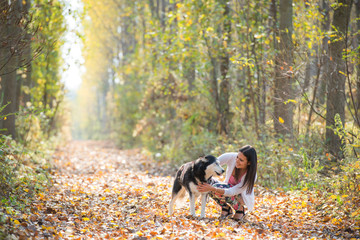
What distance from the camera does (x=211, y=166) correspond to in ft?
17.6

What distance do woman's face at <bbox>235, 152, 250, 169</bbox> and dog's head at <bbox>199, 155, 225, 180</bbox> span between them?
0.51 metres

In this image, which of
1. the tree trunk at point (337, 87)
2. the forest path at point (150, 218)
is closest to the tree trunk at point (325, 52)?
the tree trunk at point (337, 87)

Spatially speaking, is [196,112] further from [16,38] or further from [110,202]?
[16,38]

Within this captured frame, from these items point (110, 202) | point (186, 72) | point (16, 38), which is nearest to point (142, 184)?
point (110, 202)

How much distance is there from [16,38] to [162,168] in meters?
8.09

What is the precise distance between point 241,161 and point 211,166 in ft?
2.21

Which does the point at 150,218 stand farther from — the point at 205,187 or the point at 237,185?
the point at 237,185

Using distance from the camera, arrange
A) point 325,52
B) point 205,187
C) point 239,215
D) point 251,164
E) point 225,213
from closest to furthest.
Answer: point 205,187 < point 251,164 < point 239,215 < point 225,213 < point 325,52

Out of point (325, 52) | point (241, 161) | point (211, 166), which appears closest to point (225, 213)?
point (241, 161)

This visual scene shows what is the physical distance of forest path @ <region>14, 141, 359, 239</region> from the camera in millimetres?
5098

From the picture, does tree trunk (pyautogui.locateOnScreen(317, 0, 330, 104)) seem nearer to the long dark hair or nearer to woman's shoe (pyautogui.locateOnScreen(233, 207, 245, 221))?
the long dark hair

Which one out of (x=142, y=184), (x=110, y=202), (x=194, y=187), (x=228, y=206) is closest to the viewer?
(x=194, y=187)

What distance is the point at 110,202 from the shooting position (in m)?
7.40

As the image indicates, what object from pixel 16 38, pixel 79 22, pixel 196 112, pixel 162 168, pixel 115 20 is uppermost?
pixel 115 20
